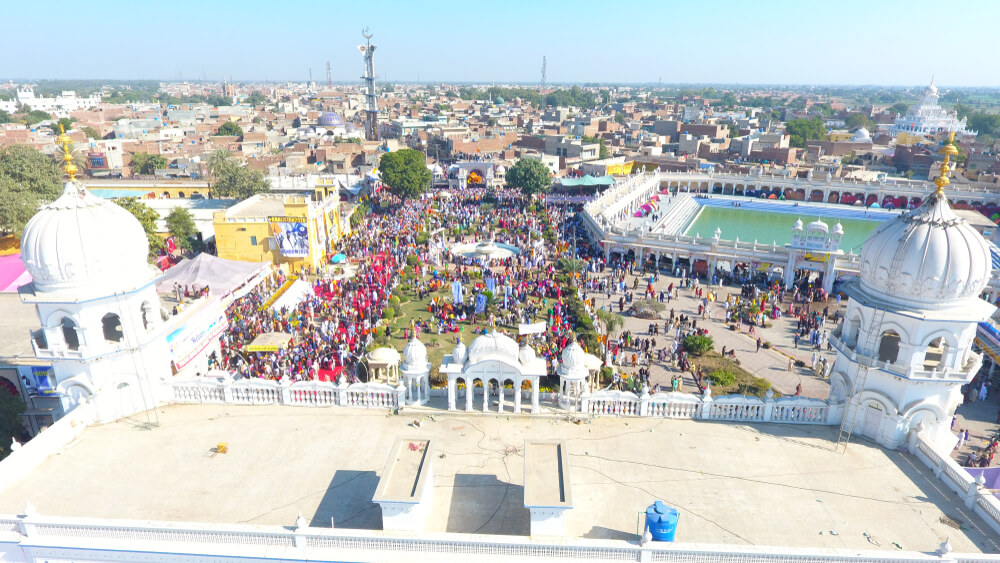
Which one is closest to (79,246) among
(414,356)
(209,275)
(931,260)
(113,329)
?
(113,329)

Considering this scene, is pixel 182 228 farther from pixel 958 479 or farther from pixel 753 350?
pixel 958 479

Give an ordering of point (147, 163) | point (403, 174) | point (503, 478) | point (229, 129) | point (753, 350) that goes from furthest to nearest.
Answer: point (229, 129)
point (147, 163)
point (403, 174)
point (753, 350)
point (503, 478)

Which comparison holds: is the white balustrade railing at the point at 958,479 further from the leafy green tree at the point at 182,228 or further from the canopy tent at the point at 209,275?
the leafy green tree at the point at 182,228

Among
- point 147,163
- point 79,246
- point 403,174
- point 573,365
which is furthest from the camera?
point 147,163

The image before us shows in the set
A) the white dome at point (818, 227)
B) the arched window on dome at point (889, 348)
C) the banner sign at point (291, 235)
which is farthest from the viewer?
the banner sign at point (291, 235)

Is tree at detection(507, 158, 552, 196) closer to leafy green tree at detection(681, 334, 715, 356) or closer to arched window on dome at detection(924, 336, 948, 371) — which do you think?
leafy green tree at detection(681, 334, 715, 356)

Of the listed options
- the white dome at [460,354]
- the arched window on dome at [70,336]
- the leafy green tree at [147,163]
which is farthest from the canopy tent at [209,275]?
the leafy green tree at [147,163]

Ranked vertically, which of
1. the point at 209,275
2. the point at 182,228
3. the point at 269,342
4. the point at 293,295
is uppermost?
the point at 182,228

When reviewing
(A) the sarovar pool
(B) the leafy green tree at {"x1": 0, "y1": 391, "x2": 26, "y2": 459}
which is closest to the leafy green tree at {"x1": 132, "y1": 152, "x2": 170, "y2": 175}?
(B) the leafy green tree at {"x1": 0, "y1": 391, "x2": 26, "y2": 459}
